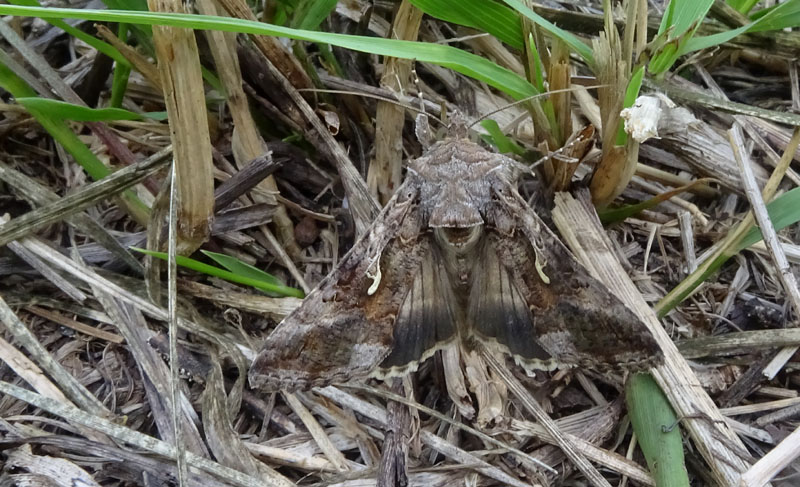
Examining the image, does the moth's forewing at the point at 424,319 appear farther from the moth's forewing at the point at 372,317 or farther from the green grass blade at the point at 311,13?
the green grass blade at the point at 311,13

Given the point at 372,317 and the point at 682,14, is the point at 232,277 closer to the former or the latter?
the point at 372,317

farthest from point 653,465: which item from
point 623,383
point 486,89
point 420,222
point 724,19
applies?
point 724,19

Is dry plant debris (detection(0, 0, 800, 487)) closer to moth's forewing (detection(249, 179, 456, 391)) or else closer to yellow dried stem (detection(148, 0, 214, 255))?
yellow dried stem (detection(148, 0, 214, 255))

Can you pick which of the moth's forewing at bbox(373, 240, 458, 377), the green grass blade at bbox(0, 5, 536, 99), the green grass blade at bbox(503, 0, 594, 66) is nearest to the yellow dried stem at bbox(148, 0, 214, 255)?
the green grass blade at bbox(0, 5, 536, 99)

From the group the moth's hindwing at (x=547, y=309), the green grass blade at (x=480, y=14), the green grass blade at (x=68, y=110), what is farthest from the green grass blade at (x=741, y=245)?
the green grass blade at (x=68, y=110)

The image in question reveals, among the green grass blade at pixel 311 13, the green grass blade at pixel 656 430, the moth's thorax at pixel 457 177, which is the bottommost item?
the green grass blade at pixel 656 430
